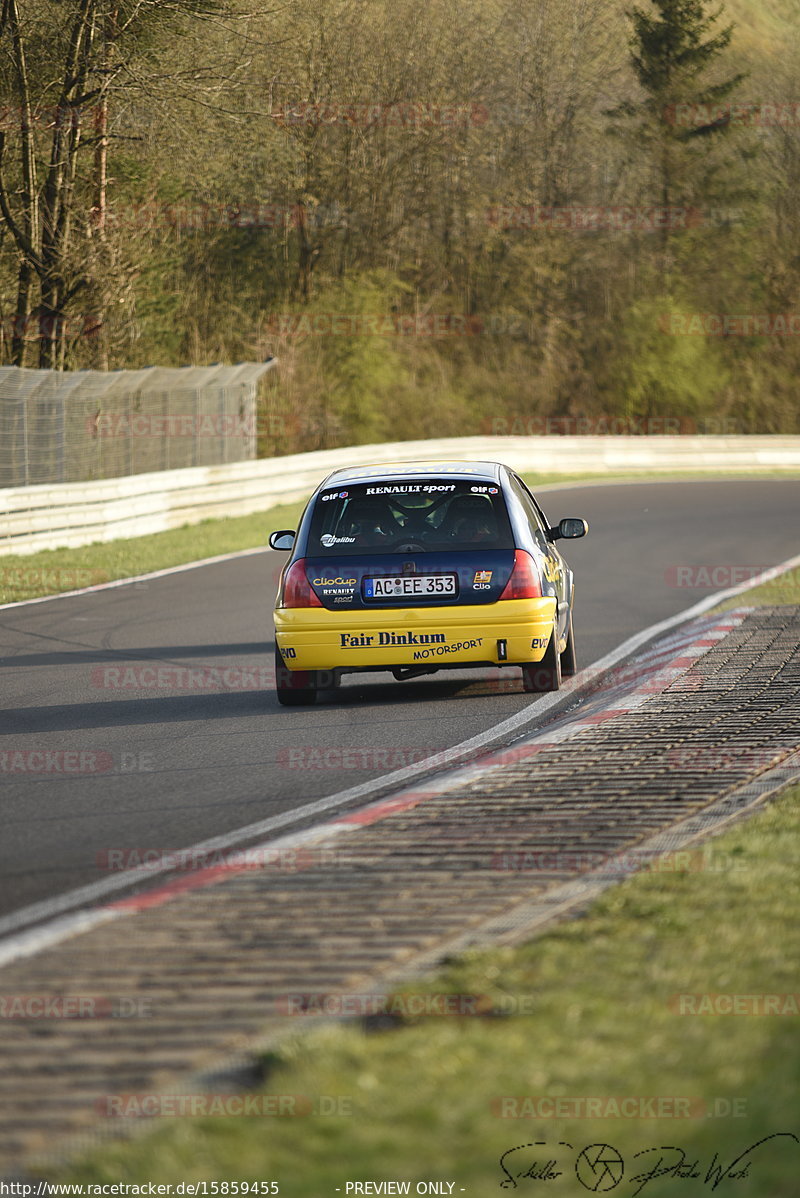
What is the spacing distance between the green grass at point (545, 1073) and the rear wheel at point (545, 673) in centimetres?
605

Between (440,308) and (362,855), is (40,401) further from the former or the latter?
(440,308)

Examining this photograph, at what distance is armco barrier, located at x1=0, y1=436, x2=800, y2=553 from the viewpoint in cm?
2202

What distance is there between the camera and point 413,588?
10.8 metres

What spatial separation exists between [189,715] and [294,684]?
2.47 ft

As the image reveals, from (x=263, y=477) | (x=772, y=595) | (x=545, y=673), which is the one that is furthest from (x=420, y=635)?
(x=263, y=477)

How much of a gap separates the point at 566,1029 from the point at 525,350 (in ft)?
182

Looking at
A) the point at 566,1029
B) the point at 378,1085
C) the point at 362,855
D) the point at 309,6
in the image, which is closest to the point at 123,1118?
the point at 378,1085

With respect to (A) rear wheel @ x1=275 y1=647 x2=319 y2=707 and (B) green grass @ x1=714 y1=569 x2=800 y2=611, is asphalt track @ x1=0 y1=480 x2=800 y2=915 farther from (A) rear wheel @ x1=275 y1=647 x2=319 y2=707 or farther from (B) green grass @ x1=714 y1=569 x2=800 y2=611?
(B) green grass @ x1=714 y1=569 x2=800 y2=611

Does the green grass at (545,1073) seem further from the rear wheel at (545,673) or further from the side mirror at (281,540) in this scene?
the side mirror at (281,540)

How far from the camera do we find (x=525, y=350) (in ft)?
192

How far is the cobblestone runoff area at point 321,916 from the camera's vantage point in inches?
160

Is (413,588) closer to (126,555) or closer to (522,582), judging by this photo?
(522,582)
